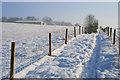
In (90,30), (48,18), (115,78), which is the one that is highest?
(48,18)

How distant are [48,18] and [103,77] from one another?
173190 millimetres

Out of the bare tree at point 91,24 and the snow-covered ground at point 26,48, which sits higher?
the bare tree at point 91,24

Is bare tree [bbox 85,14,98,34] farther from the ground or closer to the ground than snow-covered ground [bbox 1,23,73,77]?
farther from the ground

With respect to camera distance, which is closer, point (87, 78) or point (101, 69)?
point (87, 78)

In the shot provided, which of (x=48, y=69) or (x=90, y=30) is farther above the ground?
(x=90, y=30)

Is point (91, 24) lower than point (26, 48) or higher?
higher

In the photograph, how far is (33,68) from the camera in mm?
5898

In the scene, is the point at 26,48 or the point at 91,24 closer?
the point at 26,48

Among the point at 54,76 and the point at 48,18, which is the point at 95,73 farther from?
the point at 48,18

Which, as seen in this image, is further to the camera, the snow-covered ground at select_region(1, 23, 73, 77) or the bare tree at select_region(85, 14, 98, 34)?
the bare tree at select_region(85, 14, 98, 34)

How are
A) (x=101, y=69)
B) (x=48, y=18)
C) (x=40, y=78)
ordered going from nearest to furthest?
(x=40, y=78) → (x=101, y=69) → (x=48, y=18)

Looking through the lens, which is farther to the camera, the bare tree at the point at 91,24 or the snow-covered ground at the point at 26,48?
the bare tree at the point at 91,24

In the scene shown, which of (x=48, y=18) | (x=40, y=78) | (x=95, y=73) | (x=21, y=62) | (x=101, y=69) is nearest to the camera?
(x=40, y=78)

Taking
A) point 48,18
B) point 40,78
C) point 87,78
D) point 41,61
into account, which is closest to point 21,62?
point 41,61
